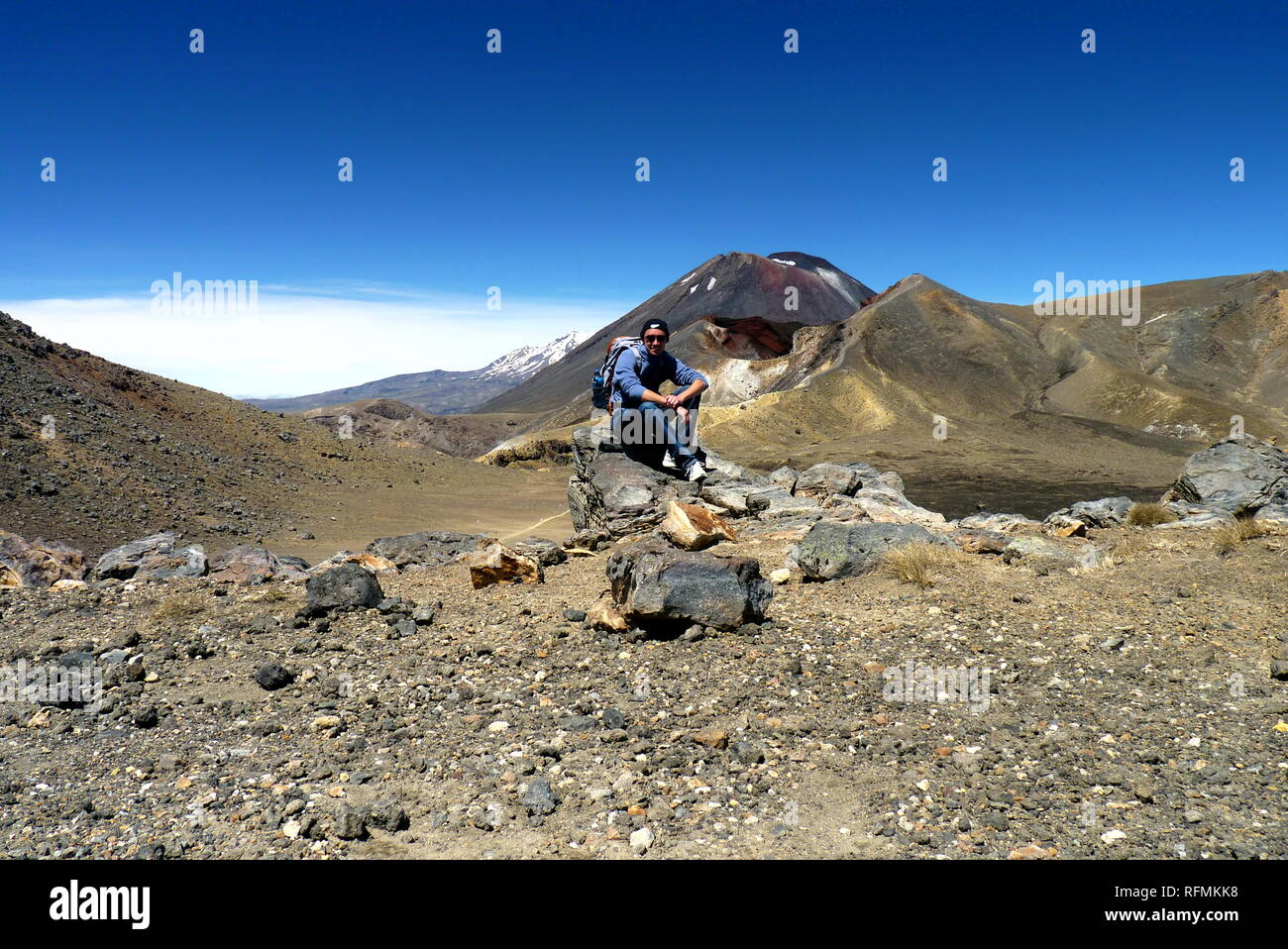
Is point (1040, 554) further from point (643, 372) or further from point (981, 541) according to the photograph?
point (643, 372)

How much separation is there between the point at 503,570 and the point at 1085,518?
9.35m

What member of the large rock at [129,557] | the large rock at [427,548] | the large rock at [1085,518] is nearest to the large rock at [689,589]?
the large rock at [1085,518]

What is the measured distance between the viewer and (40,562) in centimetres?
1041

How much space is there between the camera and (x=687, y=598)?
523cm

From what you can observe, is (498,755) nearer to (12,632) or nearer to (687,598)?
(687,598)

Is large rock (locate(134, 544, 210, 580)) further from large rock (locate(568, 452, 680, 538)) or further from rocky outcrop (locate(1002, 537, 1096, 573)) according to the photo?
rocky outcrop (locate(1002, 537, 1096, 573))

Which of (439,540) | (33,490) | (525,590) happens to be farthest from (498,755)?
(33,490)

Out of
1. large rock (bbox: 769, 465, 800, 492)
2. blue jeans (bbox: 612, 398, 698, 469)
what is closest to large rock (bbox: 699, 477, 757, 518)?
blue jeans (bbox: 612, 398, 698, 469)

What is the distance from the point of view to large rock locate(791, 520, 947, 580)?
6500mm

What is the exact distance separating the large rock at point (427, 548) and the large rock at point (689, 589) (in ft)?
21.4

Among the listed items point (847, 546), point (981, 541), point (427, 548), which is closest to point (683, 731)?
point (847, 546)

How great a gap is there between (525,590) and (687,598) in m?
2.11

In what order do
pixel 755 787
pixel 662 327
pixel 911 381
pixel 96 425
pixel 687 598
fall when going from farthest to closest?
pixel 911 381, pixel 96 425, pixel 662 327, pixel 687 598, pixel 755 787

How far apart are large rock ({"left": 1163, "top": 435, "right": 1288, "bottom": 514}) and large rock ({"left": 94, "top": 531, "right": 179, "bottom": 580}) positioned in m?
16.8
